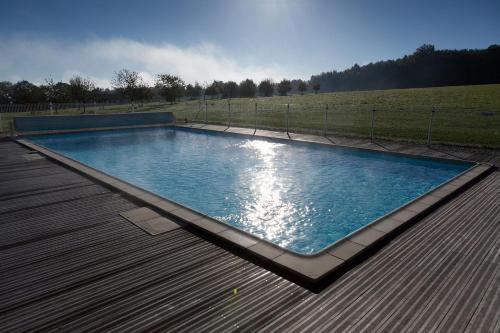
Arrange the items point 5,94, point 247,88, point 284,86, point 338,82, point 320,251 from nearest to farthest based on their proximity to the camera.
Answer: point 320,251 → point 5,94 → point 247,88 → point 284,86 → point 338,82

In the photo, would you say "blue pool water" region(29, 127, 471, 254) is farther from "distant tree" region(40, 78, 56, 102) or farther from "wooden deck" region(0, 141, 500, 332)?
"distant tree" region(40, 78, 56, 102)

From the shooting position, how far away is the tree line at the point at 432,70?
69.4 meters

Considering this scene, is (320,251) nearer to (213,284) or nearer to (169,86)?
(213,284)

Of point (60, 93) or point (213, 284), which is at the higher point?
point (60, 93)

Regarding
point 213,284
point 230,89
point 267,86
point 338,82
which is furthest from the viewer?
point 338,82

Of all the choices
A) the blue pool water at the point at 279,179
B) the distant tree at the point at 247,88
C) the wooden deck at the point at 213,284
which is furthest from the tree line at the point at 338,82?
the wooden deck at the point at 213,284

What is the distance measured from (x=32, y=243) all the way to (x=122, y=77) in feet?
169

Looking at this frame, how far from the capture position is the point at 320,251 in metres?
3.93

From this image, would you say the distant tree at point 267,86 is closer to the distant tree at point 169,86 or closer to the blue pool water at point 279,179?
the distant tree at point 169,86

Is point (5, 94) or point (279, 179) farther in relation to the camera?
point (5, 94)

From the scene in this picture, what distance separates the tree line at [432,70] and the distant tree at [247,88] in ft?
131

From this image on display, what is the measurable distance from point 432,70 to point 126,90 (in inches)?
2960

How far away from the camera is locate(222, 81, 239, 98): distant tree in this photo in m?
95.8

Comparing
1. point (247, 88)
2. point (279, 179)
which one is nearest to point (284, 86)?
point (247, 88)
